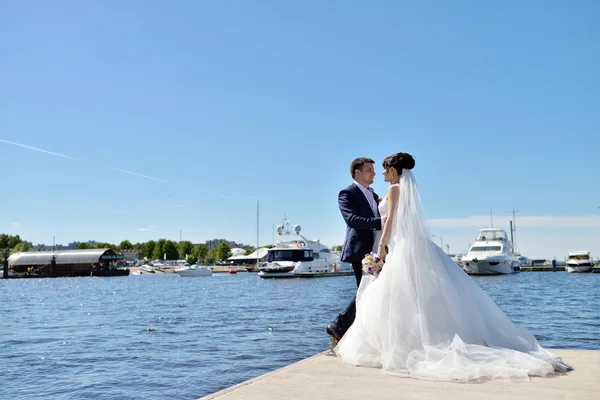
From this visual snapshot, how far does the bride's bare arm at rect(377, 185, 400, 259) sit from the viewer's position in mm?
5816

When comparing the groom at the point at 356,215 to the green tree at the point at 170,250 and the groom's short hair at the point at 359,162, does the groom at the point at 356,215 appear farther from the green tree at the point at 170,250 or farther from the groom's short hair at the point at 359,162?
the green tree at the point at 170,250

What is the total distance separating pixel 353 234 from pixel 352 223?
0.75ft

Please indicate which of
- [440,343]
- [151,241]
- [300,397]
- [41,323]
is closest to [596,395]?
[440,343]

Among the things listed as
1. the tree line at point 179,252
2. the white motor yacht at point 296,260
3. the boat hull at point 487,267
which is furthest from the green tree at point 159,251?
the boat hull at point 487,267

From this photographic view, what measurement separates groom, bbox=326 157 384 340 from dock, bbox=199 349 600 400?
1236 mm

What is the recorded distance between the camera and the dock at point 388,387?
4109 mm

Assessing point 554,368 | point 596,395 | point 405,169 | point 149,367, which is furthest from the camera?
point 149,367

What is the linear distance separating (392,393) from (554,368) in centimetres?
172

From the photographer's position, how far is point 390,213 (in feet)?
19.1

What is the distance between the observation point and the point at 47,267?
11181 centimetres

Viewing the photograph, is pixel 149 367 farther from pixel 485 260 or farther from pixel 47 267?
pixel 47 267


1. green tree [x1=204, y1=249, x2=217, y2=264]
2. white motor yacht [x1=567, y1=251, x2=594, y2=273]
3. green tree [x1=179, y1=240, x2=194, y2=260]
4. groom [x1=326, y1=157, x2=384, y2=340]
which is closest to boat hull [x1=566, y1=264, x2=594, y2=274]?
white motor yacht [x1=567, y1=251, x2=594, y2=273]

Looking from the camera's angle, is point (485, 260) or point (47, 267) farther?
point (47, 267)

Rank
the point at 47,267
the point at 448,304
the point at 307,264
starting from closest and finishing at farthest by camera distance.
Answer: the point at 448,304 < the point at 307,264 < the point at 47,267
